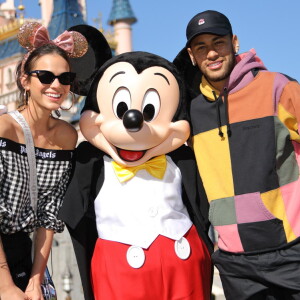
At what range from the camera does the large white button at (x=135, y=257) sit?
2924mm

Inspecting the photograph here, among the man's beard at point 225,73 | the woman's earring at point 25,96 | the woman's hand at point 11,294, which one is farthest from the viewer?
the man's beard at point 225,73

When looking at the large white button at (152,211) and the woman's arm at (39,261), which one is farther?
the large white button at (152,211)

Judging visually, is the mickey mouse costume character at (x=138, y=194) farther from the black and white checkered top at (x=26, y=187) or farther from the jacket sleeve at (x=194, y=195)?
the black and white checkered top at (x=26, y=187)

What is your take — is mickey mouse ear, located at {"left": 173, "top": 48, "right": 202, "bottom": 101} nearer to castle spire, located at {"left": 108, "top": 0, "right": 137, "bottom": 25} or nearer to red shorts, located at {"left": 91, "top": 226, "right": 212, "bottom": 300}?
red shorts, located at {"left": 91, "top": 226, "right": 212, "bottom": 300}

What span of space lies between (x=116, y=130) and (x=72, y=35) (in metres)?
0.59

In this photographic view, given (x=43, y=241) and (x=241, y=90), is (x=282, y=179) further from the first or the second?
(x=43, y=241)

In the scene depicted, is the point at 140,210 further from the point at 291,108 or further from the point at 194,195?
the point at 291,108

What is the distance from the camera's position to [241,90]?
9.62 feet

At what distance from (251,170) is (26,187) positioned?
112 centimetres

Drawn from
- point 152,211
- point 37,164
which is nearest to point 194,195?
point 152,211

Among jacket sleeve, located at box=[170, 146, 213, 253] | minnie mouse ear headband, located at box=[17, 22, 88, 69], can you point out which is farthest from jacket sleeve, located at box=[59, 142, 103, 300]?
minnie mouse ear headband, located at box=[17, 22, 88, 69]

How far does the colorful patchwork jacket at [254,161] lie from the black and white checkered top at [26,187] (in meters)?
0.79

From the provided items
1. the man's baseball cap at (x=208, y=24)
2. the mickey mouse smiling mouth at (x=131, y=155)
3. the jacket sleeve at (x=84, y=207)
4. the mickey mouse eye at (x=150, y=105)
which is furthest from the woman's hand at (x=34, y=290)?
the man's baseball cap at (x=208, y=24)

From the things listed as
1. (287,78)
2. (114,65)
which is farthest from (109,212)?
(287,78)
